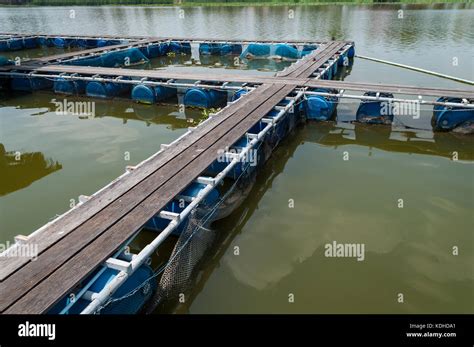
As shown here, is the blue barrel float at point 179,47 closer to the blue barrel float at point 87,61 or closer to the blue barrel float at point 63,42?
the blue barrel float at point 87,61

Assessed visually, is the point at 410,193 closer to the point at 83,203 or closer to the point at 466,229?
the point at 466,229

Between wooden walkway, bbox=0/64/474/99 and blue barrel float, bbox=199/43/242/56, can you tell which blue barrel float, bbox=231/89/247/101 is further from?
blue barrel float, bbox=199/43/242/56

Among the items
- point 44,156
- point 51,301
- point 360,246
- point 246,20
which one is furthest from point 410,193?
point 246,20

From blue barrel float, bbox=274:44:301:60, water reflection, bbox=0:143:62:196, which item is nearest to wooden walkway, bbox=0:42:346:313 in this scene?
water reflection, bbox=0:143:62:196

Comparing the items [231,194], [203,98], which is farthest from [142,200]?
[203,98]

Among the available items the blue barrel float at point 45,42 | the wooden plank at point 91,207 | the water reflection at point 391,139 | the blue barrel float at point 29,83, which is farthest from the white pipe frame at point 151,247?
the blue barrel float at point 45,42
